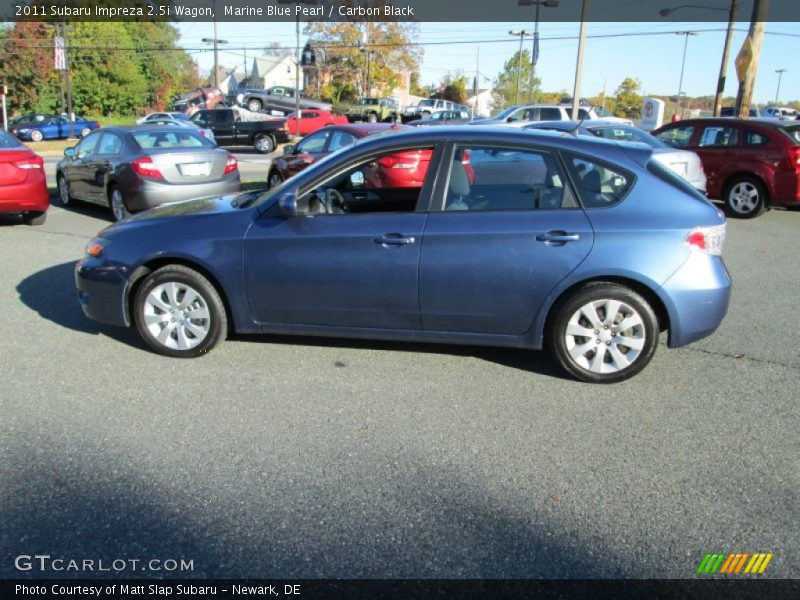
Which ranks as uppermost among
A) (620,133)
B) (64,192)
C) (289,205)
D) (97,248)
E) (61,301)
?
(620,133)

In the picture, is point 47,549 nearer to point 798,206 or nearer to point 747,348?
point 747,348

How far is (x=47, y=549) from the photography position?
9.14 ft

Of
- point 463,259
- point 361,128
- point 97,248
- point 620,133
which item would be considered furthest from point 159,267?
point 620,133

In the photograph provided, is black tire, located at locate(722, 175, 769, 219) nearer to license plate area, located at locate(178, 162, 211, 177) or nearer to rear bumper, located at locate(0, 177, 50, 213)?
license plate area, located at locate(178, 162, 211, 177)

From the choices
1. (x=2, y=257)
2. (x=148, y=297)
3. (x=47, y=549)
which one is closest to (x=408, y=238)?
(x=148, y=297)

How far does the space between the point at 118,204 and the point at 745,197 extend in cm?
1038

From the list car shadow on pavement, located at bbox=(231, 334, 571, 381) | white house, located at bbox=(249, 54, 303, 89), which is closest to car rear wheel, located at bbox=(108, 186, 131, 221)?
car shadow on pavement, located at bbox=(231, 334, 571, 381)

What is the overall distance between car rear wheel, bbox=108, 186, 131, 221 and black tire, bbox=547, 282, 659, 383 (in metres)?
7.97

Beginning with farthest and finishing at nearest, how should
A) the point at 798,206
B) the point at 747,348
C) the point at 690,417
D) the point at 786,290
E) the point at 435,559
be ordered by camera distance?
the point at 798,206 < the point at 786,290 < the point at 747,348 < the point at 690,417 < the point at 435,559

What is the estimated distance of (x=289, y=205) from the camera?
4602mm

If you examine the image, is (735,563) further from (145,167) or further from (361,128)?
(361,128)

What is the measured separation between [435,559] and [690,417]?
2078 mm

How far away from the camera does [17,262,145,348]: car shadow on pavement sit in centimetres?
557

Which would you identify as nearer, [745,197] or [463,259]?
[463,259]
